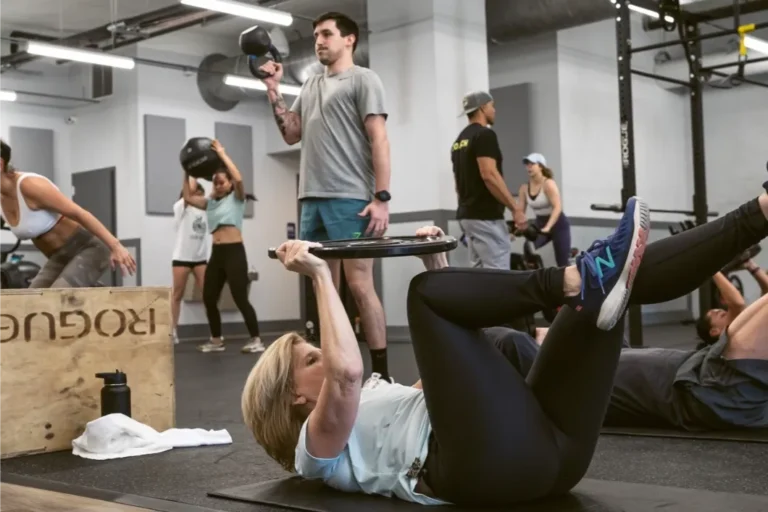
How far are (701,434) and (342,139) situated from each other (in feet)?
5.64

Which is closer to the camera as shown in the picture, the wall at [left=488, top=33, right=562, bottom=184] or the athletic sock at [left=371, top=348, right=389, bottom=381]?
the athletic sock at [left=371, top=348, right=389, bottom=381]

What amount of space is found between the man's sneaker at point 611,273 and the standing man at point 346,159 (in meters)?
1.92

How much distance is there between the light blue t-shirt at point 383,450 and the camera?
6.47 ft

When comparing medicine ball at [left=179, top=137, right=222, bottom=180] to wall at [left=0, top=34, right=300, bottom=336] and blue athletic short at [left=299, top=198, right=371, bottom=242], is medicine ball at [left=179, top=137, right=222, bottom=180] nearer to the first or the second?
blue athletic short at [left=299, top=198, right=371, bottom=242]

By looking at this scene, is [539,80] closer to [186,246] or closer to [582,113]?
[582,113]

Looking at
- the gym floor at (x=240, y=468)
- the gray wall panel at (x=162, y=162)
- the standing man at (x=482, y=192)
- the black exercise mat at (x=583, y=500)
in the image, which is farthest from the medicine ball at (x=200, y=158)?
the black exercise mat at (x=583, y=500)

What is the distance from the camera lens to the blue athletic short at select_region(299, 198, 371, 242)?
3598 mm

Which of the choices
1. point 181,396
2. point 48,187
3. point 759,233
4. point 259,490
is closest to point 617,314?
point 759,233

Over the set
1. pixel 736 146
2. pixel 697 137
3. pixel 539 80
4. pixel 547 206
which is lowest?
pixel 547 206

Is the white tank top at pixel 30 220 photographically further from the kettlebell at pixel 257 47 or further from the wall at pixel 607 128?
the wall at pixel 607 128

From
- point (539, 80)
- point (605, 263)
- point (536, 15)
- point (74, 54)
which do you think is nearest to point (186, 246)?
point (74, 54)

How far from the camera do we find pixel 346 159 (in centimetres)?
368

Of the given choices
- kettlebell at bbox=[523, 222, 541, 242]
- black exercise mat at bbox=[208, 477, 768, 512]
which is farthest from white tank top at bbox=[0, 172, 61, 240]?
kettlebell at bbox=[523, 222, 541, 242]

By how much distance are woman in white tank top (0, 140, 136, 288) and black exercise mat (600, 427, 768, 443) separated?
5.99 ft
